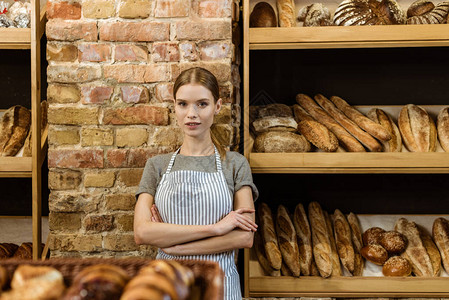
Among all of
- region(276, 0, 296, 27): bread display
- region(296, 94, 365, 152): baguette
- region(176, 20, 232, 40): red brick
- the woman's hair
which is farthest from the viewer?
region(276, 0, 296, 27): bread display

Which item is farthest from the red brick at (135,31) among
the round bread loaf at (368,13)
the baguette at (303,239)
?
the baguette at (303,239)

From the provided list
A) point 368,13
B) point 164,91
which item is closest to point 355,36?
point 368,13

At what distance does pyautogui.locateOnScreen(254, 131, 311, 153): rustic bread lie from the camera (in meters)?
1.84

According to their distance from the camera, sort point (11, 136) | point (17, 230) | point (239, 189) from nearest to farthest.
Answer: point (239, 189), point (11, 136), point (17, 230)

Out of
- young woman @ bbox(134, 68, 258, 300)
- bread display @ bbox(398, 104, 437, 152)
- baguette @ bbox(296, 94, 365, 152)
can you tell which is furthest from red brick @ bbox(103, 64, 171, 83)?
bread display @ bbox(398, 104, 437, 152)

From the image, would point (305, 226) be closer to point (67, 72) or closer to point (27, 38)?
point (67, 72)

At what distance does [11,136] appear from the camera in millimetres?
1920

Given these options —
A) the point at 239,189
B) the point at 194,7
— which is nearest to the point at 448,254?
the point at 239,189

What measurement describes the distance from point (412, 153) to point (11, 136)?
6.00ft

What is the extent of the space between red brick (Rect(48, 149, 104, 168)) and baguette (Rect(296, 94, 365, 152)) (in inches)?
40.1

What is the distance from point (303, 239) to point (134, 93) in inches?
40.0

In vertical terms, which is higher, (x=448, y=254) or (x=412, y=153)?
(x=412, y=153)

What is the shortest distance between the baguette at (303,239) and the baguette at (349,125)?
47cm

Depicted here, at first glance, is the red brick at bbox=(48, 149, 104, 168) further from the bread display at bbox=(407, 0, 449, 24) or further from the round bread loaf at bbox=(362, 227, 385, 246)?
the bread display at bbox=(407, 0, 449, 24)
